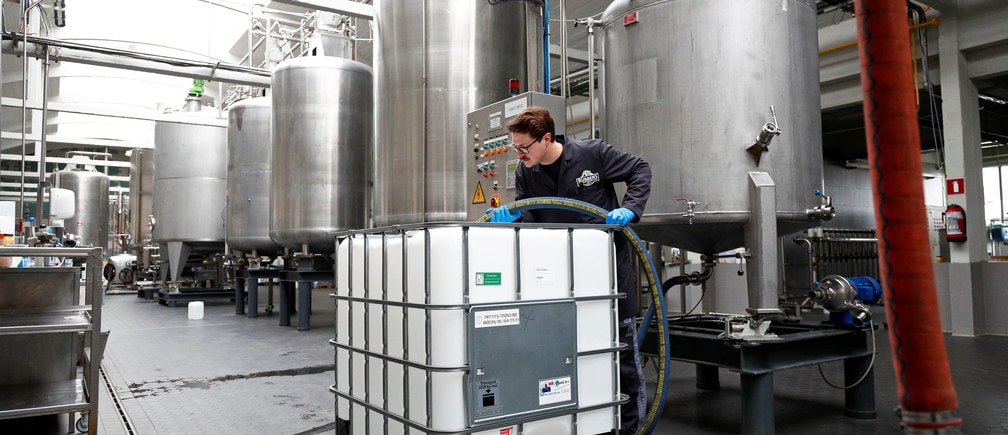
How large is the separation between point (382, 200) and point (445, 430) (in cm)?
380

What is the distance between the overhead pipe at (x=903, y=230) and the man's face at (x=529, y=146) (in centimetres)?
187

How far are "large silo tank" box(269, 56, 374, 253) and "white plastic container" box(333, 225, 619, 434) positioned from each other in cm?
530

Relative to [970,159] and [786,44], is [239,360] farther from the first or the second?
[970,159]

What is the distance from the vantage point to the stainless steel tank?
11266 mm

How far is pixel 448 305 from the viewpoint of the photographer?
1.94 meters

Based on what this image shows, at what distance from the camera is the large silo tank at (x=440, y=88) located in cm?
525

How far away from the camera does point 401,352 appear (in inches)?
85.4

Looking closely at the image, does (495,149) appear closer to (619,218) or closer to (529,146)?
(529,146)

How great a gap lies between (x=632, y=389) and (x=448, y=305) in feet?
3.34

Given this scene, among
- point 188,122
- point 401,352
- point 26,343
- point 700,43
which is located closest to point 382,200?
point 26,343

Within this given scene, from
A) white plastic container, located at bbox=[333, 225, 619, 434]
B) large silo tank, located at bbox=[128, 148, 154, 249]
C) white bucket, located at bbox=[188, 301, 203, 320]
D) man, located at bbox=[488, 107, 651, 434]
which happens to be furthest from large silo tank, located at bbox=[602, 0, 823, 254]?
large silo tank, located at bbox=[128, 148, 154, 249]

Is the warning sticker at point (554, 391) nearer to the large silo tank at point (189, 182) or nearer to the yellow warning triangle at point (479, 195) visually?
the yellow warning triangle at point (479, 195)

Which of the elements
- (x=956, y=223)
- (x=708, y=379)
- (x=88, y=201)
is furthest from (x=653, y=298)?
(x=88, y=201)

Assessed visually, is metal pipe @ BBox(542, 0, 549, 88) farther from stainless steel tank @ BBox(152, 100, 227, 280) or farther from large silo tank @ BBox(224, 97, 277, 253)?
stainless steel tank @ BBox(152, 100, 227, 280)
